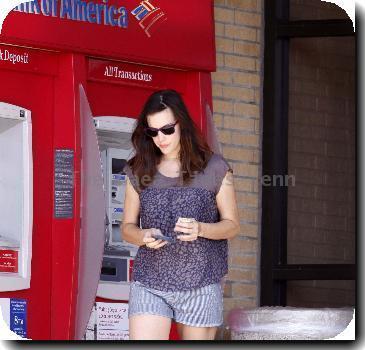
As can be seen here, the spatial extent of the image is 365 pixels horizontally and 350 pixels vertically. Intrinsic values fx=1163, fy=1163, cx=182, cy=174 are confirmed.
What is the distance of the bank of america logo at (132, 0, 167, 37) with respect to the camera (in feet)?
19.4

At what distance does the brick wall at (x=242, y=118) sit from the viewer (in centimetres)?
701

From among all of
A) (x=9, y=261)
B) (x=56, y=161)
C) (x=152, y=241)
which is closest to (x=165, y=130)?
(x=152, y=241)

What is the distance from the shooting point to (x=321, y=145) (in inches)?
285

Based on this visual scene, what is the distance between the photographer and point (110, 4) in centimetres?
582

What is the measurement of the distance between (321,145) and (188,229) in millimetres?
3102

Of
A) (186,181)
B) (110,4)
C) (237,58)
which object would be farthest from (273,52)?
(186,181)

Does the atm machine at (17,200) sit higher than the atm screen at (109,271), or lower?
higher

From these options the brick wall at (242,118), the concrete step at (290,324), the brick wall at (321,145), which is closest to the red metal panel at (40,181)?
the concrete step at (290,324)

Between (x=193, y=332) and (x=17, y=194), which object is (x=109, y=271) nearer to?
(x=17, y=194)

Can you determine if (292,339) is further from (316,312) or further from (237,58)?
(237,58)

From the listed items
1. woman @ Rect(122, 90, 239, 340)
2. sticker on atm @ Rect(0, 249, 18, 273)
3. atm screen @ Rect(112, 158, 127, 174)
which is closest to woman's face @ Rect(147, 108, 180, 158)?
woman @ Rect(122, 90, 239, 340)

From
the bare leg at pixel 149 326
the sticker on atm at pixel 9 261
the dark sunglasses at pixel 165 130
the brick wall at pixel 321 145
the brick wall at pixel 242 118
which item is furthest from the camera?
the brick wall at pixel 321 145

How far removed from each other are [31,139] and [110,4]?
2.74ft

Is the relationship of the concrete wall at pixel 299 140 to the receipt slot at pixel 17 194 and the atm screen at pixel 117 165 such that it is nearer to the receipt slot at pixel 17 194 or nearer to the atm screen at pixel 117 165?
the atm screen at pixel 117 165
